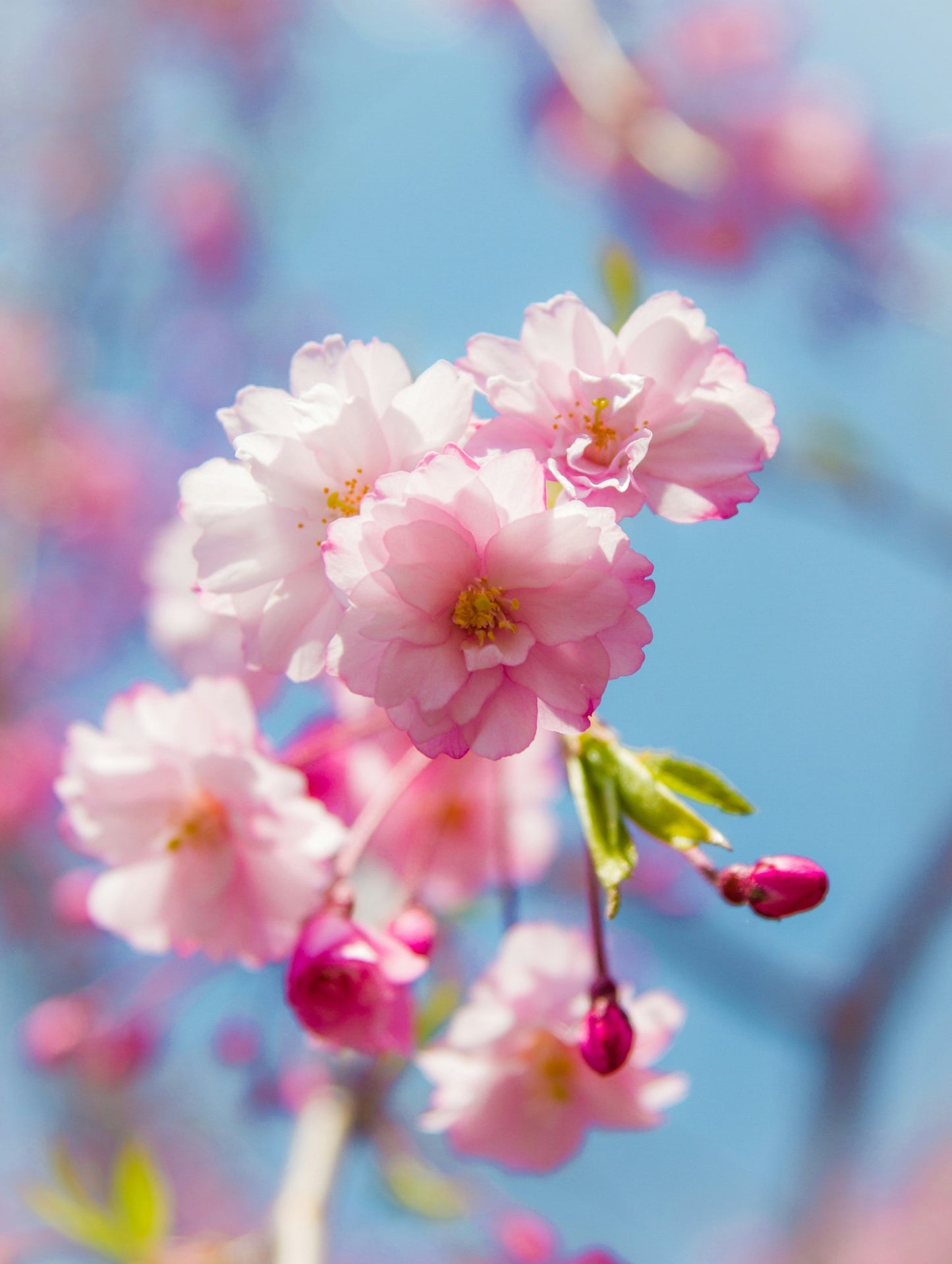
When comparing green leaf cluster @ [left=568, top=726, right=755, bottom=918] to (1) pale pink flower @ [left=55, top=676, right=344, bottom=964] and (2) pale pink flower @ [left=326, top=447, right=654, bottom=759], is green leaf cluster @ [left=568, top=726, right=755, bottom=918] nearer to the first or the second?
(2) pale pink flower @ [left=326, top=447, right=654, bottom=759]

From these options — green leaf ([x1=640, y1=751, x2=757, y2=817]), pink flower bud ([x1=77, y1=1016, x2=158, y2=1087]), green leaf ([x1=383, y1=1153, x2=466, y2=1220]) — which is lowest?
green leaf ([x1=383, y1=1153, x2=466, y2=1220])

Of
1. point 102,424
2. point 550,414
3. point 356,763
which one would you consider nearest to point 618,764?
point 550,414

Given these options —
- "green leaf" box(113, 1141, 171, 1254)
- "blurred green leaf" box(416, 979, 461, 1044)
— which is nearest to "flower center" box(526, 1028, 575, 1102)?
"blurred green leaf" box(416, 979, 461, 1044)

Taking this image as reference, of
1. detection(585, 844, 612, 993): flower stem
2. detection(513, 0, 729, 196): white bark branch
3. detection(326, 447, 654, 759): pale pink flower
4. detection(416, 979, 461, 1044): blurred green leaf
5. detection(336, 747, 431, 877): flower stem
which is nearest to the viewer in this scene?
detection(326, 447, 654, 759): pale pink flower

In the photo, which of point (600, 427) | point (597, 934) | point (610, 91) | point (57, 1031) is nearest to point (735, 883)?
point (597, 934)

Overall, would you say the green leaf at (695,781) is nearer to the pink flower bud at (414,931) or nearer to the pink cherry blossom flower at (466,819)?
the pink flower bud at (414,931)

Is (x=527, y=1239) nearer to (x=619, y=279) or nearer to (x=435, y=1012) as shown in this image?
(x=435, y=1012)

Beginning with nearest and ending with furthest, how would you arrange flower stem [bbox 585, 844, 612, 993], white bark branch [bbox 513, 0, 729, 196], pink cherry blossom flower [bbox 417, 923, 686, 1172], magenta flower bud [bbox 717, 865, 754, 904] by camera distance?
magenta flower bud [bbox 717, 865, 754, 904]
flower stem [bbox 585, 844, 612, 993]
pink cherry blossom flower [bbox 417, 923, 686, 1172]
white bark branch [bbox 513, 0, 729, 196]
